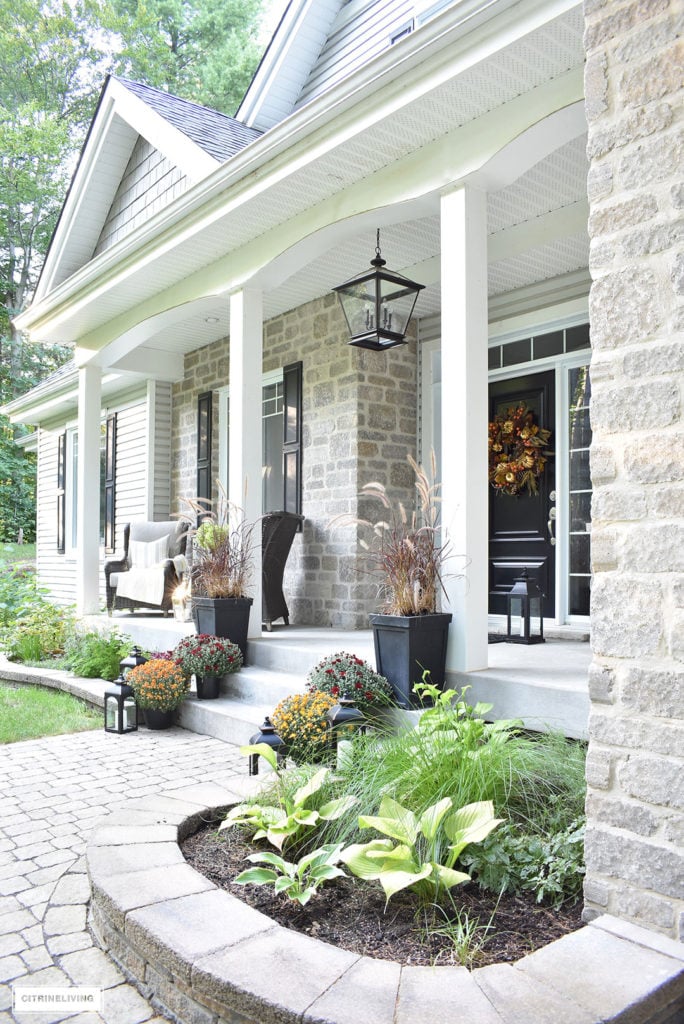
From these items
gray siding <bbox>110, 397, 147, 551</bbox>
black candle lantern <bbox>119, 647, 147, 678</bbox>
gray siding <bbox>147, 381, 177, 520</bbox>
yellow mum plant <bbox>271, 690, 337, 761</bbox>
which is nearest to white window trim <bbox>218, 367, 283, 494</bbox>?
gray siding <bbox>147, 381, 177, 520</bbox>

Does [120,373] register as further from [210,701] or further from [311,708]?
[311,708]

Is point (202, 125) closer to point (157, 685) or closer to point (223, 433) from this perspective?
point (223, 433)

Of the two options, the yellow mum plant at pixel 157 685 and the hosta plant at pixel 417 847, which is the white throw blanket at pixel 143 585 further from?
the hosta plant at pixel 417 847

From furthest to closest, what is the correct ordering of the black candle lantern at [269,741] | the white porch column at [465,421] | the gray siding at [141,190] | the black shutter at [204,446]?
the black shutter at [204,446] → the gray siding at [141,190] → the white porch column at [465,421] → the black candle lantern at [269,741]

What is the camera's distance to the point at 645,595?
6.54ft

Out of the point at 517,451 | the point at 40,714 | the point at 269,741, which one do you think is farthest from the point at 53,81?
the point at 269,741

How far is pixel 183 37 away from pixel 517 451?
1841 centimetres

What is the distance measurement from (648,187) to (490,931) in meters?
1.94

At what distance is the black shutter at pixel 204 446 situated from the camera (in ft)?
26.9

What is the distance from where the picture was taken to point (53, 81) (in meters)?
19.9

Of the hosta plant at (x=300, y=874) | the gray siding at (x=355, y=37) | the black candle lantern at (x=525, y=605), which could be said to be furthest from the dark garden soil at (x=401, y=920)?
the gray siding at (x=355, y=37)

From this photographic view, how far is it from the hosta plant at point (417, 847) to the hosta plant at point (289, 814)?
0.22 m

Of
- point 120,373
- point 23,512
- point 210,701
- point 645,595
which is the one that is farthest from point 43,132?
point 645,595

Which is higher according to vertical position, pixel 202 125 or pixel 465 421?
pixel 202 125
